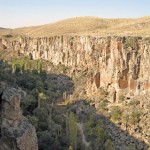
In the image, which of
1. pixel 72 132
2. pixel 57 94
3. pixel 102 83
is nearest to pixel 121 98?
pixel 102 83

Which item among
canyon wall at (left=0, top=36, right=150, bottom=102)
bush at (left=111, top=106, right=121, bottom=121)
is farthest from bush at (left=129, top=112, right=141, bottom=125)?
canyon wall at (left=0, top=36, right=150, bottom=102)

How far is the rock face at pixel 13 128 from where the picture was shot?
74.3 ft

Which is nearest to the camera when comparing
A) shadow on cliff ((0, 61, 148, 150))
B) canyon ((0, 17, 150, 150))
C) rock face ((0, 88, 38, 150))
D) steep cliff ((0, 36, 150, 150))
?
rock face ((0, 88, 38, 150))

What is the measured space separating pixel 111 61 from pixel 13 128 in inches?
1507

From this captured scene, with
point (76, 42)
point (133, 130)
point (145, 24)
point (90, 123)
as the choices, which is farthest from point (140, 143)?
point (145, 24)

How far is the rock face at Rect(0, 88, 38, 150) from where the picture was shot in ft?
74.3

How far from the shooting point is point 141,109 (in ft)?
166

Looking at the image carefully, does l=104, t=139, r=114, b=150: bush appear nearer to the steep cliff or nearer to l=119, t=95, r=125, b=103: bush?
the steep cliff

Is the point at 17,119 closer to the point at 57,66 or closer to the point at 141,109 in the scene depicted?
the point at 141,109

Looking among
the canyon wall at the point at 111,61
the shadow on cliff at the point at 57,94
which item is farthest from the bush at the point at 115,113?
the canyon wall at the point at 111,61

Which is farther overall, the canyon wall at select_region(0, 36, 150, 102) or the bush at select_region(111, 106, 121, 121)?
the canyon wall at select_region(0, 36, 150, 102)

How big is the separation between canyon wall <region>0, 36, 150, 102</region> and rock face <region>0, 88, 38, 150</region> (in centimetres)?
3189

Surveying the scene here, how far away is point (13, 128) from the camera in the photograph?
76.3ft

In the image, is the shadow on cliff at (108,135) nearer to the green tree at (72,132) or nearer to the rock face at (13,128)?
the green tree at (72,132)
